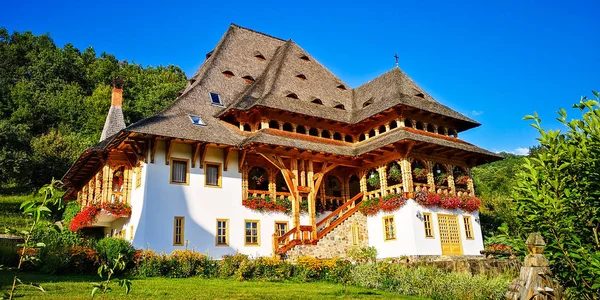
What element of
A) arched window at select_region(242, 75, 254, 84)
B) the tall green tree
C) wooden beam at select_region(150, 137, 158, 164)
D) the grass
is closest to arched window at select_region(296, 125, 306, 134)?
arched window at select_region(242, 75, 254, 84)

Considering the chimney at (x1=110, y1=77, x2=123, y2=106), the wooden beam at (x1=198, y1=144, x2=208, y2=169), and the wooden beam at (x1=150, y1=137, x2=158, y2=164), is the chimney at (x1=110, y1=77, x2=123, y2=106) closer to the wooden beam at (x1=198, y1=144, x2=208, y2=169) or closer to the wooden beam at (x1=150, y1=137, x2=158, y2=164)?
the wooden beam at (x1=150, y1=137, x2=158, y2=164)

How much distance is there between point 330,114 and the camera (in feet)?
83.0

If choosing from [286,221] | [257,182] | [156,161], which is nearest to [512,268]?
[286,221]

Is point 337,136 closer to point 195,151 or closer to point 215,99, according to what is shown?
point 215,99

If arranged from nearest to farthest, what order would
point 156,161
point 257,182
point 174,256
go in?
point 174,256 → point 156,161 → point 257,182

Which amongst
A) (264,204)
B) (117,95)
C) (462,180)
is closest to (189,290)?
(264,204)

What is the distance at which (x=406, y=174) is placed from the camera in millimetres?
→ 21906

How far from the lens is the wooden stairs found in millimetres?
20328

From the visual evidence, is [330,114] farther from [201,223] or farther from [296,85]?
[201,223]

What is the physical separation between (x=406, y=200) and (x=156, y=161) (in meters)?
10.8

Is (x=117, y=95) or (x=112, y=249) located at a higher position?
(x=117, y=95)

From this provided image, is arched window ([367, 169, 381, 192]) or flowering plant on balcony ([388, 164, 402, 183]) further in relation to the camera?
arched window ([367, 169, 381, 192])

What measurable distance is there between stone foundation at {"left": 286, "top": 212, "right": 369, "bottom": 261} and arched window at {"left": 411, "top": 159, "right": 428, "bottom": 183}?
3.08 meters

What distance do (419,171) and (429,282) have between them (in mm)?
8856
